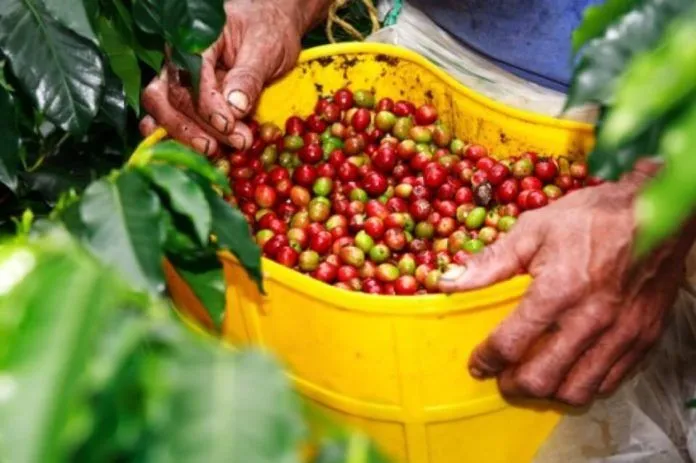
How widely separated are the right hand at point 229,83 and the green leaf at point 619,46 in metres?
1.22

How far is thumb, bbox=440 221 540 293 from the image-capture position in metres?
1.47

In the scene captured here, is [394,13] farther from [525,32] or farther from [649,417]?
[649,417]

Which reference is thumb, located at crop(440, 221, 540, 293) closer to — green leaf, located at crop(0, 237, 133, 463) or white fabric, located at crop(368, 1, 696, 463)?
white fabric, located at crop(368, 1, 696, 463)

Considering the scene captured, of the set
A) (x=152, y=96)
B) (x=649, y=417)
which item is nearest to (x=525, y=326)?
(x=649, y=417)

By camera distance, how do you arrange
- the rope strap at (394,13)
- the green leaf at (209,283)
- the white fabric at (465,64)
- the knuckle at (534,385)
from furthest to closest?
the rope strap at (394,13), the white fabric at (465,64), the knuckle at (534,385), the green leaf at (209,283)

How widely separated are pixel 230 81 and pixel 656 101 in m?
1.57

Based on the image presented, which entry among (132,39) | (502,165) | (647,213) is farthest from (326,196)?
(647,213)

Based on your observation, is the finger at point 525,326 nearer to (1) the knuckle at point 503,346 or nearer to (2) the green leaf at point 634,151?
(1) the knuckle at point 503,346

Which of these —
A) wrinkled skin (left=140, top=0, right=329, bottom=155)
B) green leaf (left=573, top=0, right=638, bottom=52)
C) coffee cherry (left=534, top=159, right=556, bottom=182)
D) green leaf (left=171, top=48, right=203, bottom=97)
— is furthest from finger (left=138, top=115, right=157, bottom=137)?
green leaf (left=573, top=0, right=638, bottom=52)

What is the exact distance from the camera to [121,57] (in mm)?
1734

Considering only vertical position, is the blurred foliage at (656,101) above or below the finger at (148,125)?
above

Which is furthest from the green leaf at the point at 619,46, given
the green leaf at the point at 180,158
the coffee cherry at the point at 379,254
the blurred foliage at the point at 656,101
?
the coffee cherry at the point at 379,254

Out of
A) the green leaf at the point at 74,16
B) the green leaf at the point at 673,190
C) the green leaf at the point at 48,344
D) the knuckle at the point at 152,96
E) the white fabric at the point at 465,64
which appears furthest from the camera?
the white fabric at the point at 465,64

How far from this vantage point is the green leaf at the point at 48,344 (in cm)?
50
